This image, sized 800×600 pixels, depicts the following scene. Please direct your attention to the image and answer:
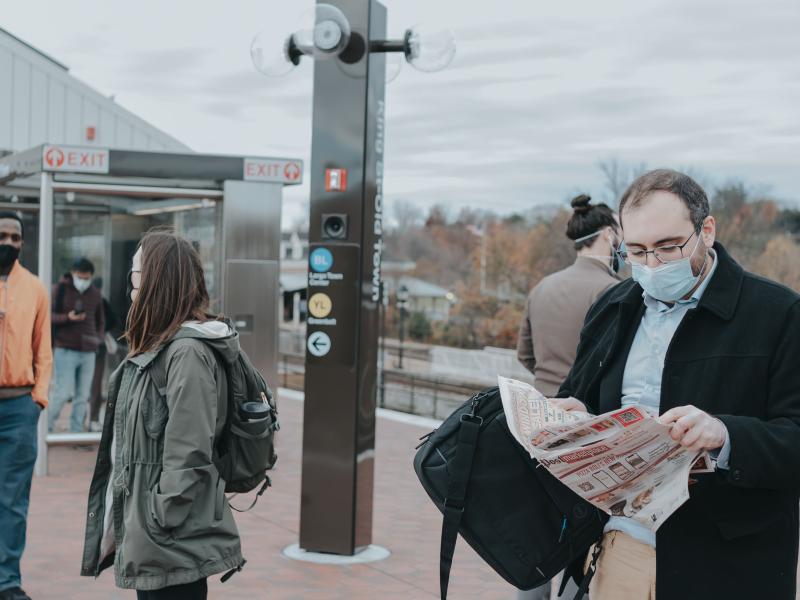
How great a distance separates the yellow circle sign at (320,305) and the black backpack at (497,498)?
11.1 ft

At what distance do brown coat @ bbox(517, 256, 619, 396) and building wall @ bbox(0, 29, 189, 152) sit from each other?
424 inches

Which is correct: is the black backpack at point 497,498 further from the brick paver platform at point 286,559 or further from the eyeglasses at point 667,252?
the brick paver platform at point 286,559

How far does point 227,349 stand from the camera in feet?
10.5

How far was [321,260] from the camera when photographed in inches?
227

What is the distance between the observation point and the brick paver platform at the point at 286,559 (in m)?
5.29

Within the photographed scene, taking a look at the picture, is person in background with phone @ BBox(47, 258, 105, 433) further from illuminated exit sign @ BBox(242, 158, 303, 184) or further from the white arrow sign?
the white arrow sign

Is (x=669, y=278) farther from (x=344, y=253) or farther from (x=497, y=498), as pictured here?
(x=344, y=253)

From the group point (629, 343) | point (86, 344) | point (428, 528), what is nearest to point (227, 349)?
point (629, 343)

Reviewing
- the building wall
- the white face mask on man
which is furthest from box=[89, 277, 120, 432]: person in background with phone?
the building wall

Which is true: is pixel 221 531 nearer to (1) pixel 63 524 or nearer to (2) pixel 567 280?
(2) pixel 567 280

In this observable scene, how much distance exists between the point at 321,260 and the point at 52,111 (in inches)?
419

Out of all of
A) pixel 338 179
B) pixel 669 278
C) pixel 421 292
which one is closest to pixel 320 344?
pixel 338 179

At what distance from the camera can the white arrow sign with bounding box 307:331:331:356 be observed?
5.79 m

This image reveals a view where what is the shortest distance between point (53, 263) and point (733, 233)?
4218cm
